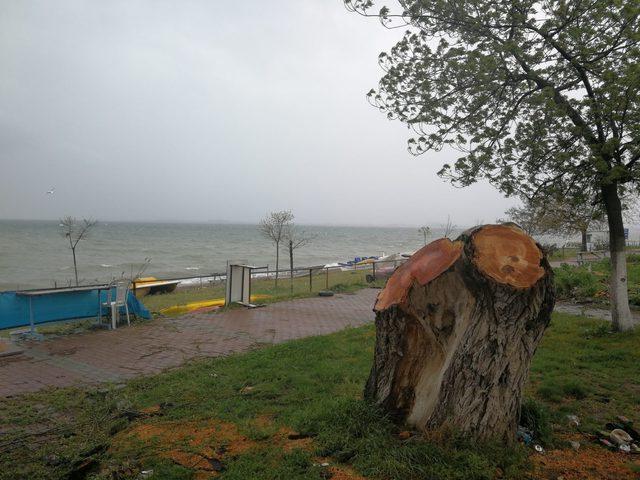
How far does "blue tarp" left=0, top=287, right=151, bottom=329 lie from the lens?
8273 millimetres

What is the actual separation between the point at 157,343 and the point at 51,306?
2.46m

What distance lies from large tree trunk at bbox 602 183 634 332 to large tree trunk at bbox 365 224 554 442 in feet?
15.1

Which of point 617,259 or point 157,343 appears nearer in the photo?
point 617,259

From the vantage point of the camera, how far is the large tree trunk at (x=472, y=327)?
10.8 ft

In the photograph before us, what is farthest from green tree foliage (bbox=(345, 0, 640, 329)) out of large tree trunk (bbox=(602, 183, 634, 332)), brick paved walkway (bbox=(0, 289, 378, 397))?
Result: brick paved walkway (bbox=(0, 289, 378, 397))

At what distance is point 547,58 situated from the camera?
6.60 metres

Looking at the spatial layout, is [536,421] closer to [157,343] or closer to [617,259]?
[617,259]

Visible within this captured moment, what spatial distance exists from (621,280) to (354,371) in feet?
15.6

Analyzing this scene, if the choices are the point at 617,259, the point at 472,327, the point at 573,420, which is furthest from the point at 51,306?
the point at 617,259

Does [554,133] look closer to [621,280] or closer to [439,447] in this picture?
[621,280]

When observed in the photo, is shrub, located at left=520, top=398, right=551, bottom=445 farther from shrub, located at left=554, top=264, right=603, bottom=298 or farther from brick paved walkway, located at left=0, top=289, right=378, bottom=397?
shrub, located at left=554, top=264, right=603, bottom=298

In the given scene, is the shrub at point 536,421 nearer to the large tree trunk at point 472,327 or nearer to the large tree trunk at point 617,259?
the large tree trunk at point 472,327

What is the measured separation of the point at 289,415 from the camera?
4297mm

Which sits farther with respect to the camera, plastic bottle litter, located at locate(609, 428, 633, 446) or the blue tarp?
the blue tarp
